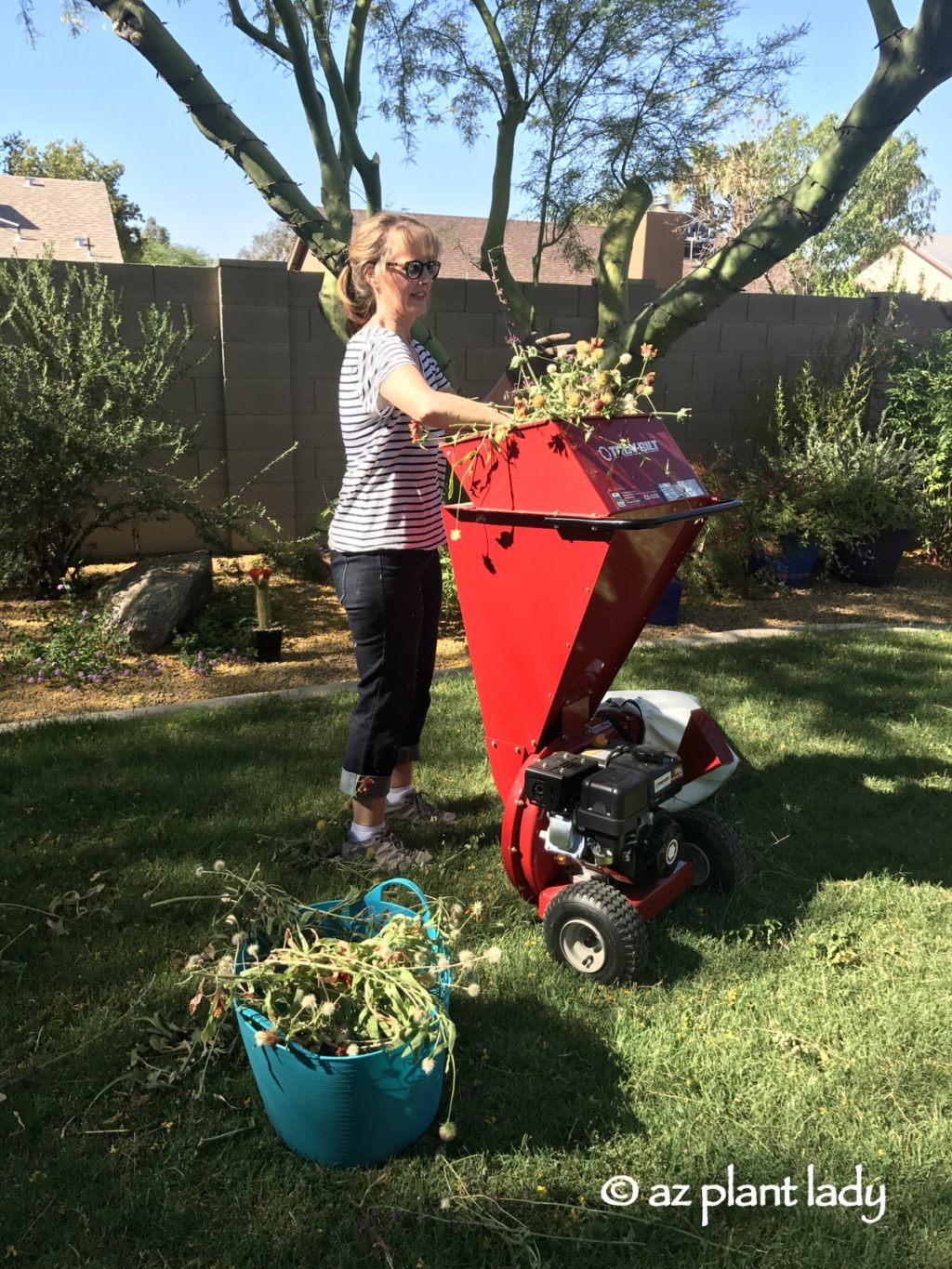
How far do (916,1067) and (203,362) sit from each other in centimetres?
622

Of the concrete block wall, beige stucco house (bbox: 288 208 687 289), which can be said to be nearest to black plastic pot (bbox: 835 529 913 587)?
the concrete block wall

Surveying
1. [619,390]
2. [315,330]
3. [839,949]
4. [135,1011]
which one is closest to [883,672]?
[839,949]

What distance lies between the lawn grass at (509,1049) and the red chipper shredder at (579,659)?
0.17m

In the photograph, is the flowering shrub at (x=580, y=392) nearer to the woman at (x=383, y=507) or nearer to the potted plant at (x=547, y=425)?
the potted plant at (x=547, y=425)

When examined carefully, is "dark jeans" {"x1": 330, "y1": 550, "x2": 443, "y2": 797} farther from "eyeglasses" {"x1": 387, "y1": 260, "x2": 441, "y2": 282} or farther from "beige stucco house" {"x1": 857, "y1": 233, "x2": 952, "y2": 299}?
"beige stucco house" {"x1": 857, "y1": 233, "x2": 952, "y2": 299}

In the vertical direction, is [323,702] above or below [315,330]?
below

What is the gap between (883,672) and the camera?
4871 mm

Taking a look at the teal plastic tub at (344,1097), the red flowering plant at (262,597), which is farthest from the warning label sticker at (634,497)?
the red flowering plant at (262,597)

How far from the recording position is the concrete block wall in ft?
21.4

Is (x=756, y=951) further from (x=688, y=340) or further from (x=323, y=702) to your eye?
(x=688, y=340)

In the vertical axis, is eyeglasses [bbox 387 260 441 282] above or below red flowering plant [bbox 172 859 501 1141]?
above

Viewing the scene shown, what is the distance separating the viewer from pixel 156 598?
4973mm

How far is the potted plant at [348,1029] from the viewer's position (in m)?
1.71

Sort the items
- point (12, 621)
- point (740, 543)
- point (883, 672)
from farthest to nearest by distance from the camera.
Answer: point (740, 543) → point (12, 621) → point (883, 672)
